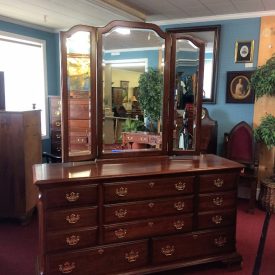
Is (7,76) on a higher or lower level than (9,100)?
higher

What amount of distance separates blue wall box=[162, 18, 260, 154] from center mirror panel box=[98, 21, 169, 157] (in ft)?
6.09

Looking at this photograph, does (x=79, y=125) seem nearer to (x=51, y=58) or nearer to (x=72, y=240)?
(x=72, y=240)

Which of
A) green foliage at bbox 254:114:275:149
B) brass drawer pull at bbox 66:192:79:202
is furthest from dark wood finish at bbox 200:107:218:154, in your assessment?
brass drawer pull at bbox 66:192:79:202

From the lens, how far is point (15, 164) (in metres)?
3.22

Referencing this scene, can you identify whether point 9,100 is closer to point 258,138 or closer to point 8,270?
point 8,270

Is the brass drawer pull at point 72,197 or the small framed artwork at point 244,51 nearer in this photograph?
the brass drawer pull at point 72,197

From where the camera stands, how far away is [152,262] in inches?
90.1

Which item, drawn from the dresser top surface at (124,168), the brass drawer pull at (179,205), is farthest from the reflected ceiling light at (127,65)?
the brass drawer pull at (179,205)

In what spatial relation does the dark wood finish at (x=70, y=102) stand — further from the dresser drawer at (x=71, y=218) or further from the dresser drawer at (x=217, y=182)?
the dresser drawer at (x=217, y=182)

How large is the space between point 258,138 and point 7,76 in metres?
3.74

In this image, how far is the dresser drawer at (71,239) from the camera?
198cm

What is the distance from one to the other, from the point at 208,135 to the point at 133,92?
181 cm

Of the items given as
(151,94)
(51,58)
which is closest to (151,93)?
(151,94)

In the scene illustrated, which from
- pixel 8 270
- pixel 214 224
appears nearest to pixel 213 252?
pixel 214 224
